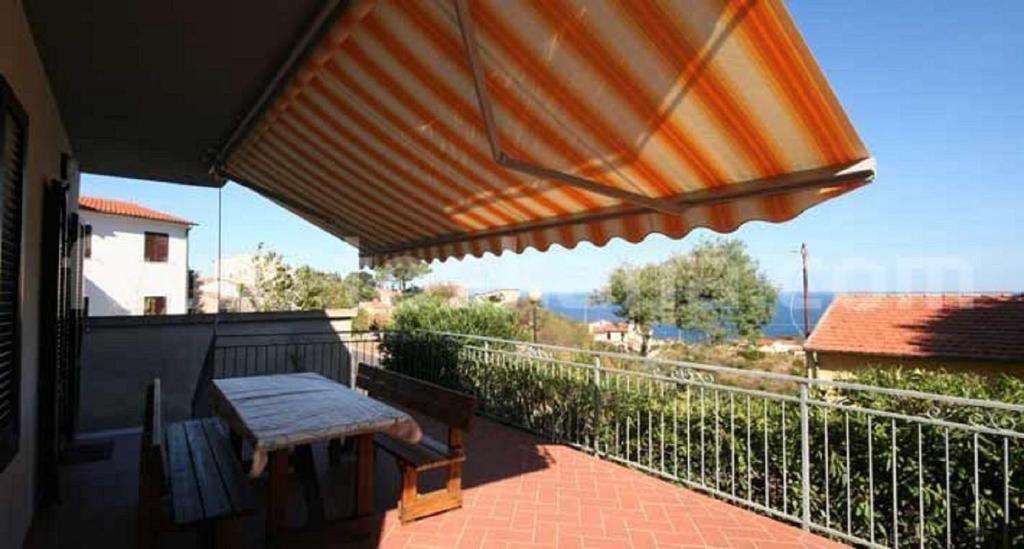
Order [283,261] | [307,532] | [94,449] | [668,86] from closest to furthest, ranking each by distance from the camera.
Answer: [668,86] < [307,532] < [94,449] < [283,261]

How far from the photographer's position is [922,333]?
22.8m

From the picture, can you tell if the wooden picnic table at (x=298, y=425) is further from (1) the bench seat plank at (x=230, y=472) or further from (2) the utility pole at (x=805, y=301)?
(2) the utility pole at (x=805, y=301)

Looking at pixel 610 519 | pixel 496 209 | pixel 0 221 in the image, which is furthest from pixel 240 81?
pixel 610 519

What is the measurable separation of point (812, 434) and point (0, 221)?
6229 mm

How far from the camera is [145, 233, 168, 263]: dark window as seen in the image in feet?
109

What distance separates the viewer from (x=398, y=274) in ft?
147

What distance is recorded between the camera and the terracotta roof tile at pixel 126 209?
32062mm

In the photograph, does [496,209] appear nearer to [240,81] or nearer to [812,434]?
[240,81]

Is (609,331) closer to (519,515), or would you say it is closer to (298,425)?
(519,515)

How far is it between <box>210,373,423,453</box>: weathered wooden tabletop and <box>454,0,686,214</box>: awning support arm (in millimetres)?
2264

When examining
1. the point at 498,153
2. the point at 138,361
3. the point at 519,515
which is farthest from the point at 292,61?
the point at 138,361

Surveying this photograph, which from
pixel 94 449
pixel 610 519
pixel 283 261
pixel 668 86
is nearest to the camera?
pixel 668 86

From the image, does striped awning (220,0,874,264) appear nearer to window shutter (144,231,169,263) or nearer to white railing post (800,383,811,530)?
white railing post (800,383,811,530)

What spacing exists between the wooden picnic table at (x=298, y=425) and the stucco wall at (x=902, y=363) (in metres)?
16.2
